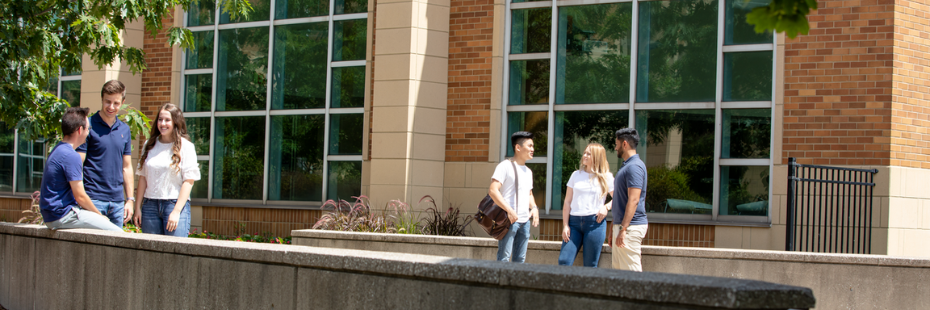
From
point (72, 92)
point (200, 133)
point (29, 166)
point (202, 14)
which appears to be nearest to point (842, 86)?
point (200, 133)

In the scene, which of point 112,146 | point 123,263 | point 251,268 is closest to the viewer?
point 251,268

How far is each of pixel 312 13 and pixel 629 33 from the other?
449cm

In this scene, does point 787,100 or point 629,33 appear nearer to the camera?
point 787,100

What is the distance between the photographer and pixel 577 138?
9664 mm

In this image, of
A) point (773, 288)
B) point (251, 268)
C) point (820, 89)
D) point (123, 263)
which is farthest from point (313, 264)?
point (820, 89)

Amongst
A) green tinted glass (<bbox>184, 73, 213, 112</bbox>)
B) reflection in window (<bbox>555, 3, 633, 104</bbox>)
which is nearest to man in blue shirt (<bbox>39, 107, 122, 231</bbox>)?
reflection in window (<bbox>555, 3, 633, 104</bbox>)

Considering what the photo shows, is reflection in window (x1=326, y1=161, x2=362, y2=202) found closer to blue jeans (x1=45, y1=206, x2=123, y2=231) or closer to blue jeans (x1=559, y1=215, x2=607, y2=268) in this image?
blue jeans (x1=559, y1=215, x2=607, y2=268)

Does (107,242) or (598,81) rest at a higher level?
(598,81)

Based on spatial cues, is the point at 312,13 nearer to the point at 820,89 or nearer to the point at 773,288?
the point at 820,89

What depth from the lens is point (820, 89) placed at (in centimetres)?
855

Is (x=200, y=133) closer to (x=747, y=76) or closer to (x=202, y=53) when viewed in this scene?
(x=202, y=53)

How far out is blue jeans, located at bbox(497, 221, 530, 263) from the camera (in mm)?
6684

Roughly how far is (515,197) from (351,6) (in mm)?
5119

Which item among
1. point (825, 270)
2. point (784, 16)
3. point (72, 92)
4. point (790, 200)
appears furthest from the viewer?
point (72, 92)
